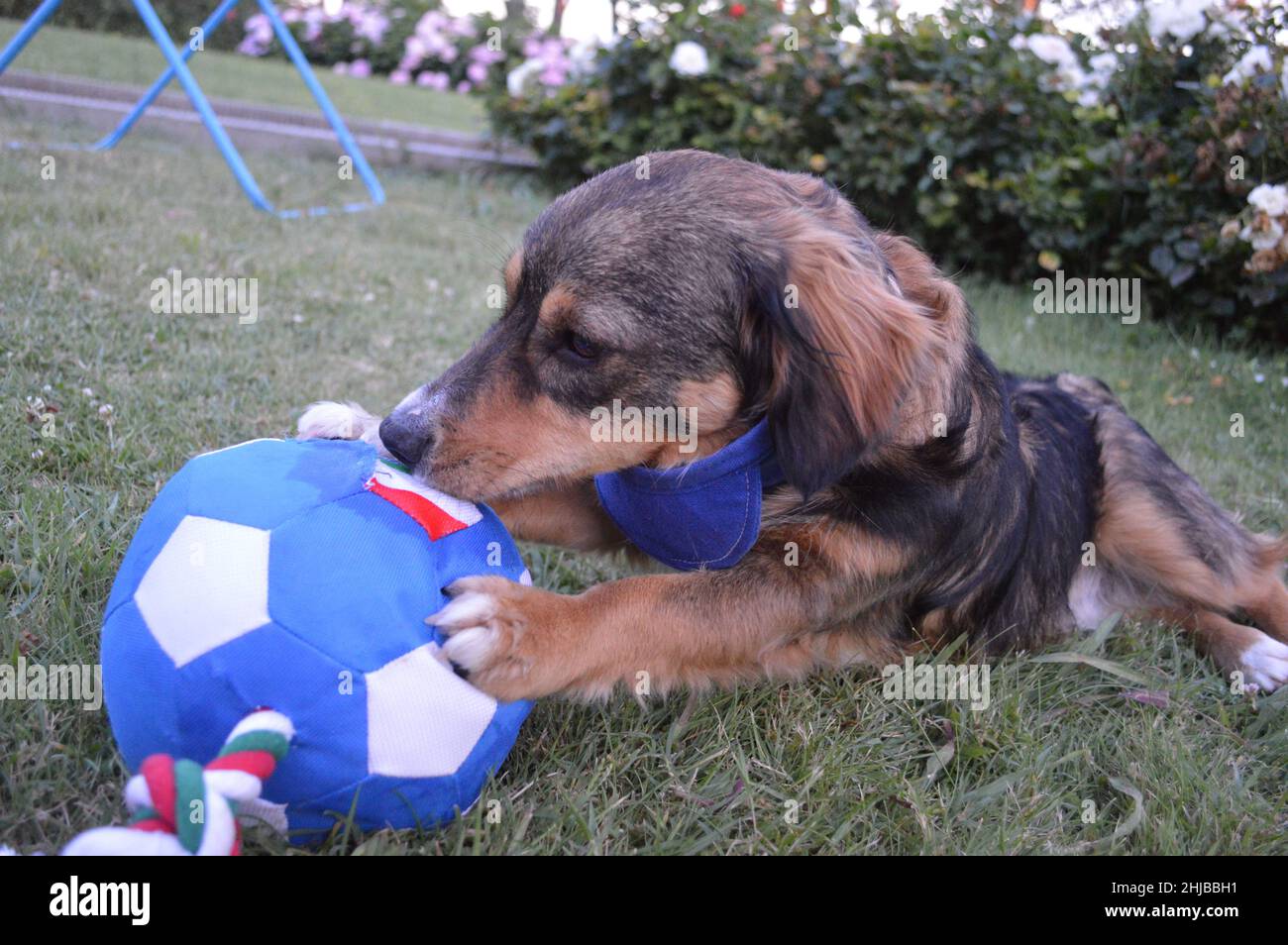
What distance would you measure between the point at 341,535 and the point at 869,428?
1446 mm

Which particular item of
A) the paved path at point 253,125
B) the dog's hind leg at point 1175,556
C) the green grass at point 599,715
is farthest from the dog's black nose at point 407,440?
the paved path at point 253,125

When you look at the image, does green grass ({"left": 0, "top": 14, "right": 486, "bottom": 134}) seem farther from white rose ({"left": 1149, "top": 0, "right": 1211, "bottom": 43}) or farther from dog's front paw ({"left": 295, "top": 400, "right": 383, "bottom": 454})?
dog's front paw ({"left": 295, "top": 400, "right": 383, "bottom": 454})

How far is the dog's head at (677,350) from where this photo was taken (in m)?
2.70

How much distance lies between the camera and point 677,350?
2.77m

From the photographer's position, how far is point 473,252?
26.6ft

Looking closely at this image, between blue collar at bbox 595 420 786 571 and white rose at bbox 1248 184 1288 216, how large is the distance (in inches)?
211

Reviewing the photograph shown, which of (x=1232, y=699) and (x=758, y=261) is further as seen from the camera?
(x=1232, y=699)

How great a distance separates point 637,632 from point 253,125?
32.8 feet

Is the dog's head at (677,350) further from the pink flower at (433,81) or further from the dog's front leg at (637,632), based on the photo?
the pink flower at (433,81)

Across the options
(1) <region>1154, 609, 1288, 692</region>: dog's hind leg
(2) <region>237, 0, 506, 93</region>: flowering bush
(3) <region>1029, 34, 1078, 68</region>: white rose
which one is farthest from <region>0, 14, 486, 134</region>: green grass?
(1) <region>1154, 609, 1288, 692</region>: dog's hind leg

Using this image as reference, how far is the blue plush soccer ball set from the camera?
6.59ft

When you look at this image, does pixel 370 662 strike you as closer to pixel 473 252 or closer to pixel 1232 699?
pixel 1232 699

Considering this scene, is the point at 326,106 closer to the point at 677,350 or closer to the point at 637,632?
the point at 677,350
